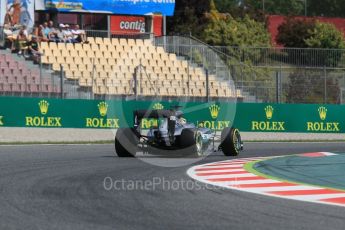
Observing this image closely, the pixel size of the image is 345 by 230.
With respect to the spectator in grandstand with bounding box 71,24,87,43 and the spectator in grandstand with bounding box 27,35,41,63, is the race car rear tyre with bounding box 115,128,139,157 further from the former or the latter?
the spectator in grandstand with bounding box 71,24,87,43

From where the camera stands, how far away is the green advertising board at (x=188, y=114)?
2531 cm

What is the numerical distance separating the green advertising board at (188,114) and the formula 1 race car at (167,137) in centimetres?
690

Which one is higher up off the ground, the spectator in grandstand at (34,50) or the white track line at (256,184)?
the spectator in grandstand at (34,50)

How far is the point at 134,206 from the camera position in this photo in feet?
30.4

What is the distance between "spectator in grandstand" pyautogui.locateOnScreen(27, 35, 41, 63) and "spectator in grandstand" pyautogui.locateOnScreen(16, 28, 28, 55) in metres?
0.22

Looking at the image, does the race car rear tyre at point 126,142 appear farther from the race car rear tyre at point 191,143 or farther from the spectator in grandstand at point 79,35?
the spectator in grandstand at point 79,35

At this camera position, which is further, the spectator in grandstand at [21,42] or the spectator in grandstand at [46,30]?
the spectator in grandstand at [46,30]

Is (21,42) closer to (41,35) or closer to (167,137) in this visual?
(41,35)

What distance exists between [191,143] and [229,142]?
158cm

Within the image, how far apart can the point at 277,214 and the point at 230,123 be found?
18904mm

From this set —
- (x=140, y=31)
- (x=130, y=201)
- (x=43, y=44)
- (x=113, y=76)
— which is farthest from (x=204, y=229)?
(x=140, y=31)

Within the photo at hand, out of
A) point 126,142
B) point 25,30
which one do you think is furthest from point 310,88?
point 126,142

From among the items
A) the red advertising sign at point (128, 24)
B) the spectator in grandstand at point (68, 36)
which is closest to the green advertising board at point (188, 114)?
the spectator in grandstand at point (68, 36)

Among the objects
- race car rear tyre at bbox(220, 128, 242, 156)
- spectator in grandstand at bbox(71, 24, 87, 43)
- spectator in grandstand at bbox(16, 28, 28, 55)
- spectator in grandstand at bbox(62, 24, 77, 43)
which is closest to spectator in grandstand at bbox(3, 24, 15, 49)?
spectator in grandstand at bbox(16, 28, 28, 55)
